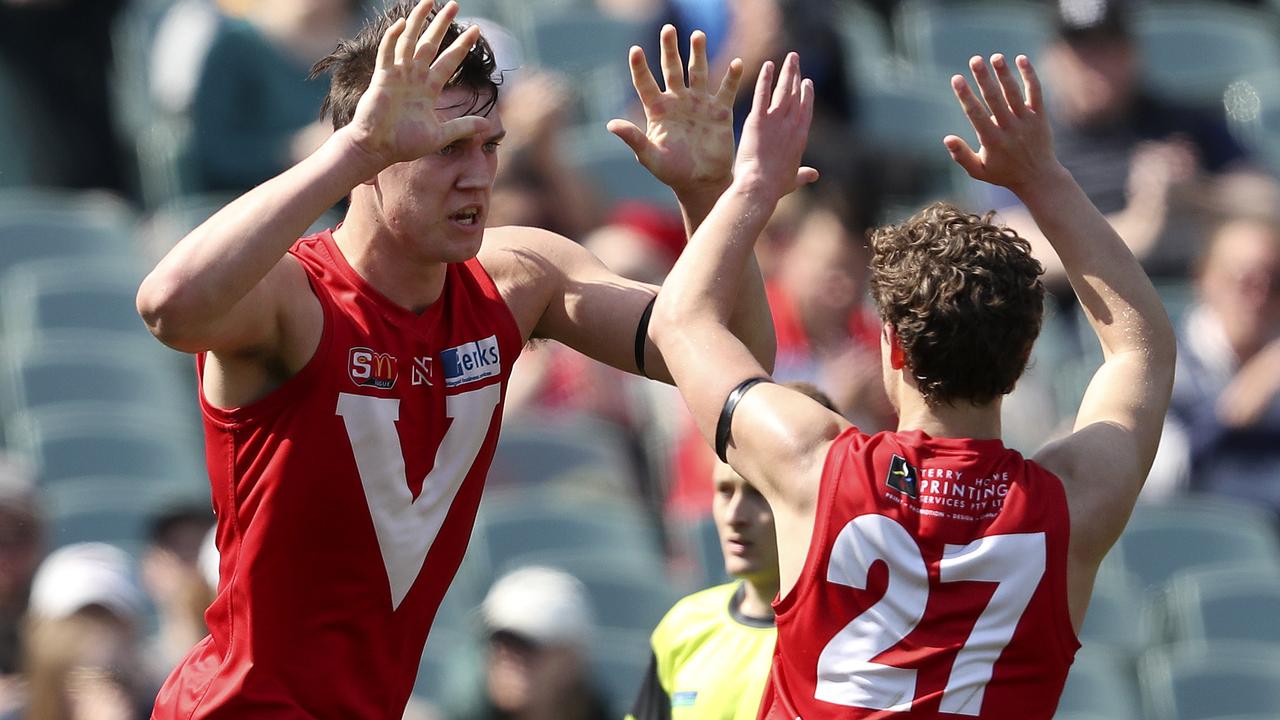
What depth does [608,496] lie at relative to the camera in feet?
24.6

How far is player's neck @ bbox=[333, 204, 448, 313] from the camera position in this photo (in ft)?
12.0

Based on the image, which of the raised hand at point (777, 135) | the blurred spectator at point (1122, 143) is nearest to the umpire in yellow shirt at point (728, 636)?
the raised hand at point (777, 135)

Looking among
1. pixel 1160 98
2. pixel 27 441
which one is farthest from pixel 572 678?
pixel 1160 98

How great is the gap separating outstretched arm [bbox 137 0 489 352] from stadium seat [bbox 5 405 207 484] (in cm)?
401

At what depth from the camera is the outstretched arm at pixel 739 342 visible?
328 cm

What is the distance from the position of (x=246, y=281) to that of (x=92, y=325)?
4720 mm

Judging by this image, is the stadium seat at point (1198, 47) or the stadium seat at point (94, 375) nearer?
the stadium seat at point (94, 375)

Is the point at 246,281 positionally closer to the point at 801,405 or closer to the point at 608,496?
the point at 801,405

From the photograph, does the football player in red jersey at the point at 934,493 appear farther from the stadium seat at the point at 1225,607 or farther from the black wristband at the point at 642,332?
the stadium seat at the point at 1225,607

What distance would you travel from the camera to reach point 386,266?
3.66 meters

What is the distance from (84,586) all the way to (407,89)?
3203mm

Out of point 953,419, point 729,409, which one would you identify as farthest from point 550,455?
point 953,419

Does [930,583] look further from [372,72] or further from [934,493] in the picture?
[372,72]

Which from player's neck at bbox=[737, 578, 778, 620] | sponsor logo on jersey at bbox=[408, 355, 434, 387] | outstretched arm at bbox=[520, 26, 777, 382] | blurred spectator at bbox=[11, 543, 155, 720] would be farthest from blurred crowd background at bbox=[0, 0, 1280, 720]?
sponsor logo on jersey at bbox=[408, 355, 434, 387]
